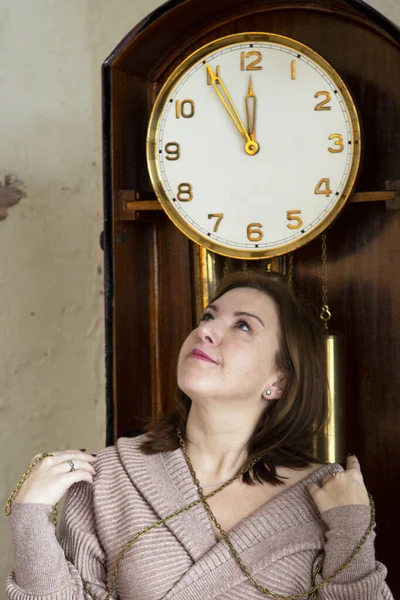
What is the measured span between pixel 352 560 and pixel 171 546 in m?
0.30

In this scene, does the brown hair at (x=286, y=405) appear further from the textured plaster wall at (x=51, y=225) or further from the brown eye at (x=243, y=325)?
the textured plaster wall at (x=51, y=225)

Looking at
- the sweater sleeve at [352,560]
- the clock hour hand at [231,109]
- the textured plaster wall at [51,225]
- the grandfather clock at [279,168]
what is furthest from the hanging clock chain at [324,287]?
the textured plaster wall at [51,225]

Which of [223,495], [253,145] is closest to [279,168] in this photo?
[253,145]

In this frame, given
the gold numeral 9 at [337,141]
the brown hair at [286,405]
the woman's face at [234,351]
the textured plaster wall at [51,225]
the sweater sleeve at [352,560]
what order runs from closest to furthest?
1. the sweater sleeve at [352,560]
2. the woman's face at [234,351]
3. the brown hair at [286,405]
4. the gold numeral 9 at [337,141]
5. the textured plaster wall at [51,225]

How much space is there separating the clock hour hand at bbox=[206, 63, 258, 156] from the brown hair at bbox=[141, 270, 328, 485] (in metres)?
0.27

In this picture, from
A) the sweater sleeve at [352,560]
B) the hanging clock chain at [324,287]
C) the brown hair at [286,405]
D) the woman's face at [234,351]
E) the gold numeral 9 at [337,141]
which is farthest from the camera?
the hanging clock chain at [324,287]

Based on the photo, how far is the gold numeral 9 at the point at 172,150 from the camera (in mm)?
1936

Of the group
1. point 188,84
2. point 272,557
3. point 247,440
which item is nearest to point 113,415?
point 247,440

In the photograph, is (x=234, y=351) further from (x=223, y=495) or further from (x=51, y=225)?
(x=51, y=225)

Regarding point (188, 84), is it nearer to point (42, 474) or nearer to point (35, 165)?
point (35, 165)

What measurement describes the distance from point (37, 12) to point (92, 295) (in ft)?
2.49

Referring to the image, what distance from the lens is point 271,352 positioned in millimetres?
1701

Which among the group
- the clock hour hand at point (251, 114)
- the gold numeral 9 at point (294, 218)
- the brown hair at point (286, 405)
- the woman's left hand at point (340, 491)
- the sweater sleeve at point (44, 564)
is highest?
the clock hour hand at point (251, 114)

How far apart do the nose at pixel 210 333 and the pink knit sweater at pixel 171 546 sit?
226mm
